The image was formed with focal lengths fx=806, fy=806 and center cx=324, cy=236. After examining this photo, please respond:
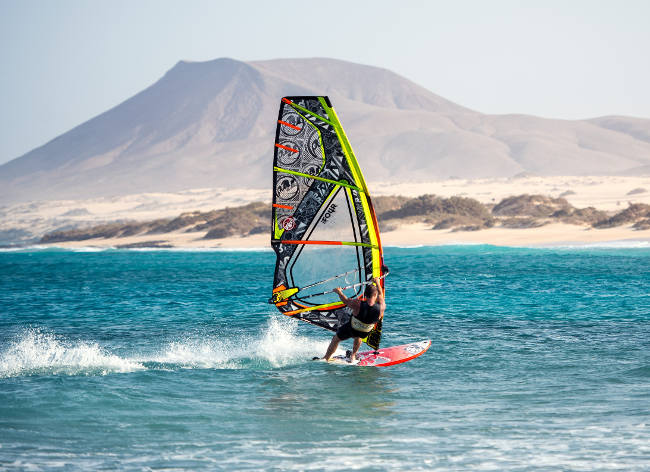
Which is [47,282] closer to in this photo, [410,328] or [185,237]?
[410,328]

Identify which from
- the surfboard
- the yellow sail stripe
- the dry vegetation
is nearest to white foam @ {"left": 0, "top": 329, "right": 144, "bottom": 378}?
the surfboard

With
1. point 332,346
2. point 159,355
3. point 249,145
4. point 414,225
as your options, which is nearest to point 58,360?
point 159,355

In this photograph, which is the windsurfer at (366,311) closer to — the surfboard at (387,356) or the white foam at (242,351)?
the surfboard at (387,356)

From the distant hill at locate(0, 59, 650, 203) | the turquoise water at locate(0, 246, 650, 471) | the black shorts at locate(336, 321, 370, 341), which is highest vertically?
the distant hill at locate(0, 59, 650, 203)

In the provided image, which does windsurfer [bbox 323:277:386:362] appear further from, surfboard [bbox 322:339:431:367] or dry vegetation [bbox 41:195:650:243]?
dry vegetation [bbox 41:195:650:243]

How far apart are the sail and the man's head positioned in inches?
4.0

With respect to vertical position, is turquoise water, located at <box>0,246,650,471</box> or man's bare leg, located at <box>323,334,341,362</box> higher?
man's bare leg, located at <box>323,334,341,362</box>

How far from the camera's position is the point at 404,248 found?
123ft

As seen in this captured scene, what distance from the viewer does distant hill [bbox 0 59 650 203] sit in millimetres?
127062

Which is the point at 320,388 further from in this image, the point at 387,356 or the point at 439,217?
the point at 439,217

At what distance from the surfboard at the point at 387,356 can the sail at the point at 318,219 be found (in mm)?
184

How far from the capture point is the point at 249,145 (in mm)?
149625

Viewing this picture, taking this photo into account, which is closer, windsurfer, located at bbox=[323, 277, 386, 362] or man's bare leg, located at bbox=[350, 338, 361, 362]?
windsurfer, located at bbox=[323, 277, 386, 362]

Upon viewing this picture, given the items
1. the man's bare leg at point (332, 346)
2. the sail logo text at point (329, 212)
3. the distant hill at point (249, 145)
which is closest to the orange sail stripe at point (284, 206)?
the sail logo text at point (329, 212)
